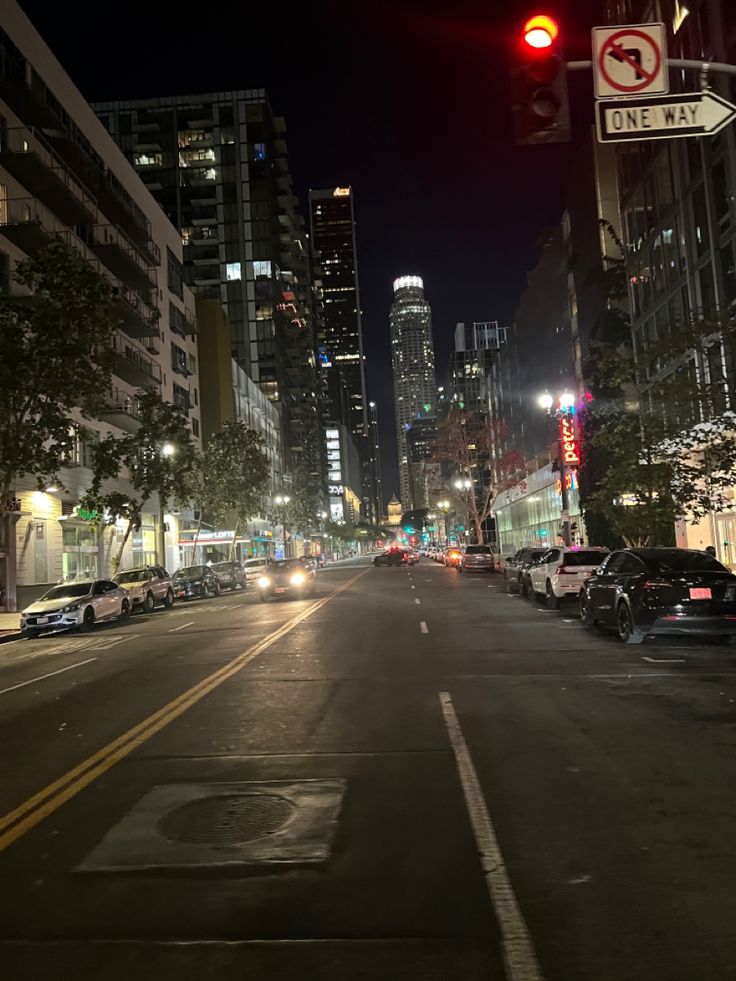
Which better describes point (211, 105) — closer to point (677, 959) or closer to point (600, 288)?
point (600, 288)

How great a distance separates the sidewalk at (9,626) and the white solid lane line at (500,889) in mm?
18893

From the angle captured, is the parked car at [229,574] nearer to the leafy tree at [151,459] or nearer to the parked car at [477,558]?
the leafy tree at [151,459]

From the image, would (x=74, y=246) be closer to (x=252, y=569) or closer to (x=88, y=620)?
(x=252, y=569)

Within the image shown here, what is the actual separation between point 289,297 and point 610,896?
11139 centimetres

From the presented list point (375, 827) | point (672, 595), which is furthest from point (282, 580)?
point (375, 827)

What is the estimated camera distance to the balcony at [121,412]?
41.6m

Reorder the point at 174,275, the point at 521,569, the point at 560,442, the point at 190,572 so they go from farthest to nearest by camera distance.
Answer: the point at 174,275 < the point at 560,442 < the point at 190,572 < the point at 521,569

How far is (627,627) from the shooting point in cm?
1402

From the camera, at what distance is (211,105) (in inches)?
3989

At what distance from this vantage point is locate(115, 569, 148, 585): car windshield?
30.8 meters

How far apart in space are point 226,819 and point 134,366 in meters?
42.1

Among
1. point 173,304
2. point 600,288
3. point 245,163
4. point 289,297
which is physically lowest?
point 600,288

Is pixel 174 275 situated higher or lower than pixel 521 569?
higher

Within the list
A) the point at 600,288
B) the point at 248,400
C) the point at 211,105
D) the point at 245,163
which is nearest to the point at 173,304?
the point at 248,400
